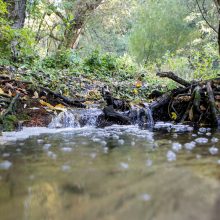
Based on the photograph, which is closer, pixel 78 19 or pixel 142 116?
pixel 142 116

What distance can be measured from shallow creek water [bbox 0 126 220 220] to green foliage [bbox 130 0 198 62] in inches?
609

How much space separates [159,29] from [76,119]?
44.1 feet

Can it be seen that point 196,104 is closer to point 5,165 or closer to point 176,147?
point 176,147

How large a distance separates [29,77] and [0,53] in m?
1.50

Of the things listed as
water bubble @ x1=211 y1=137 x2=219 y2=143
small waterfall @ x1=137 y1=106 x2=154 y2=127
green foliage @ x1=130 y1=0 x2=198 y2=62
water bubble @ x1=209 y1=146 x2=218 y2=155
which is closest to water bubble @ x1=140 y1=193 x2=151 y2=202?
water bubble @ x1=209 y1=146 x2=218 y2=155

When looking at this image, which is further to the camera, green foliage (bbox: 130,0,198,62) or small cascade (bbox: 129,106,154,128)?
green foliage (bbox: 130,0,198,62)

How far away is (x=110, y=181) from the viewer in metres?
2.29

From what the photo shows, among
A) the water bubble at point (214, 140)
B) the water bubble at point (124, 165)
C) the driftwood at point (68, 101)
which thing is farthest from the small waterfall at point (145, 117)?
the water bubble at point (124, 165)

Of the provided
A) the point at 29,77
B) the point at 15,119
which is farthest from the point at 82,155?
the point at 29,77

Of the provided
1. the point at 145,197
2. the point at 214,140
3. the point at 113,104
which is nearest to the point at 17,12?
the point at 113,104

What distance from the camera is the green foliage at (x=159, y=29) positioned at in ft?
59.9

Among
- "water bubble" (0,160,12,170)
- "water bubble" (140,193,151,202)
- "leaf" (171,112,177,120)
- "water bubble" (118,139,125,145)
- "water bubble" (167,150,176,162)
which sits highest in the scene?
"leaf" (171,112,177,120)

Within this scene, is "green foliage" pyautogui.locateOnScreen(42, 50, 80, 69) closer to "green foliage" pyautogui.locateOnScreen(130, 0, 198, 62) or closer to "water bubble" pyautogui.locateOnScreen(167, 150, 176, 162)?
"green foliage" pyautogui.locateOnScreen(130, 0, 198, 62)

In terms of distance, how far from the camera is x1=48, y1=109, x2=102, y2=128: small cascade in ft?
20.5
